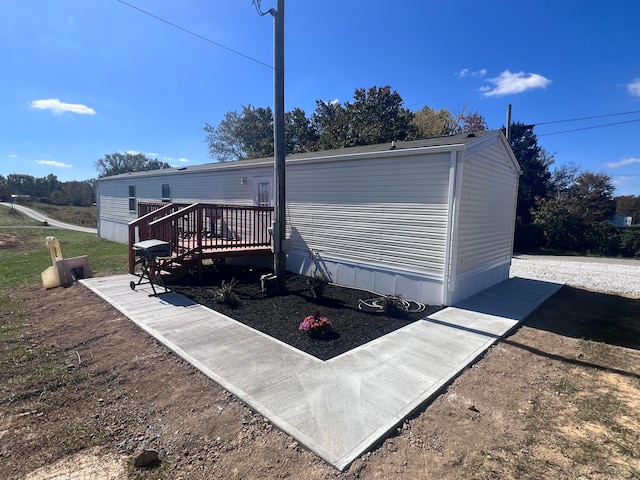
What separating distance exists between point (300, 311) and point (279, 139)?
3.22 meters

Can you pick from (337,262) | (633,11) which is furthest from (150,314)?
(633,11)

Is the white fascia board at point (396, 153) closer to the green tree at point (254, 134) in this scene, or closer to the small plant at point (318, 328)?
the small plant at point (318, 328)

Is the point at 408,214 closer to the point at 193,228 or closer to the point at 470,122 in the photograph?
the point at 193,228

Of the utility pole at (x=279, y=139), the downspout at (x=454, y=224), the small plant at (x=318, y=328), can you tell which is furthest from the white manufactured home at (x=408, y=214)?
the small plant at (x=318, y=328)

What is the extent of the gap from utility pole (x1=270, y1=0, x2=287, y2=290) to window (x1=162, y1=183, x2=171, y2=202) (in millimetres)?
8068

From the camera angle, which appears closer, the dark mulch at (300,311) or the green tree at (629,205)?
the dark mulch at (300,311)

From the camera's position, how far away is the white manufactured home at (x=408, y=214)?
572 centimetres

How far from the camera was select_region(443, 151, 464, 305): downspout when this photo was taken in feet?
17.9

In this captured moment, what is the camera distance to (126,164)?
208ft

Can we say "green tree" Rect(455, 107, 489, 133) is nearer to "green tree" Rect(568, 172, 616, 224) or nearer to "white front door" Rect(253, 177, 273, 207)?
"green tree" Rect(568, 172, 616, 224)

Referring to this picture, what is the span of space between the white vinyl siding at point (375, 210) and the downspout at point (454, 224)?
0.46ft

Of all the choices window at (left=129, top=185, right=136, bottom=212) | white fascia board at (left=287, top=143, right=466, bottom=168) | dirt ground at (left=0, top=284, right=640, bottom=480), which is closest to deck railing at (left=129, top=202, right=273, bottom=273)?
white fascia board at (left=287, top=143, right=466, bottom=168)

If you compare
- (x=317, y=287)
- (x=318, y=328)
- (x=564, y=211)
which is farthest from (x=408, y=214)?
(x=564, y=211)

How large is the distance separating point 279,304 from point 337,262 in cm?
206
